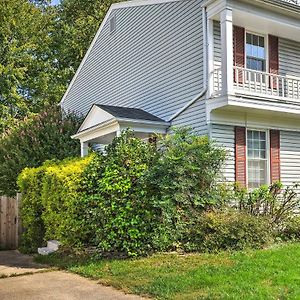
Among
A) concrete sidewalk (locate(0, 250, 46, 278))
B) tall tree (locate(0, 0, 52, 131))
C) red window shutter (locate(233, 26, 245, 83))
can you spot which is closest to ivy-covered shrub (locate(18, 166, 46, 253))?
concrete sidewalk (locate(0, 250, 46, 278))

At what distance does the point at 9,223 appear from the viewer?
1196 cm

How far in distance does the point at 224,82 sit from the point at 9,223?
7.01 metres

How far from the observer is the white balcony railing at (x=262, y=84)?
39.0ft

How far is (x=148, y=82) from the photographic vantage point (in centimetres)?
1522

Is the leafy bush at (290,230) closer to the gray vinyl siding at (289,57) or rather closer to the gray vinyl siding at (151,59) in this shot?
the gray vinyl siding at (151,59)

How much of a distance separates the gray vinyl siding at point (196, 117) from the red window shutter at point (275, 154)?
7.93 ft

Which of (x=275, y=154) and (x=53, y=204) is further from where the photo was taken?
(x=275, y=154)

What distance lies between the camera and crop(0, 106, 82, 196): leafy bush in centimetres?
1722

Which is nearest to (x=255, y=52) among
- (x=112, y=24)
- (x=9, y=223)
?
(x=112, y=24)

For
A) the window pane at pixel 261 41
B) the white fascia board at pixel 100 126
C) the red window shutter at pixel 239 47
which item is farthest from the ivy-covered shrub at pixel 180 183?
the window pane at pixel 261 41

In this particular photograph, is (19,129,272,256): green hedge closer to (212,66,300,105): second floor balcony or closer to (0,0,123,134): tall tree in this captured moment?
(212,66,300,105): second floor balcony

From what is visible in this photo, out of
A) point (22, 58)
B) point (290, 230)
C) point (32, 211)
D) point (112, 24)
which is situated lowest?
point (290, 230)

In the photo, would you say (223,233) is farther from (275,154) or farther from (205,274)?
(275,154)

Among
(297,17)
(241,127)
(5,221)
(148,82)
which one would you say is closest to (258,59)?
(297,17)
